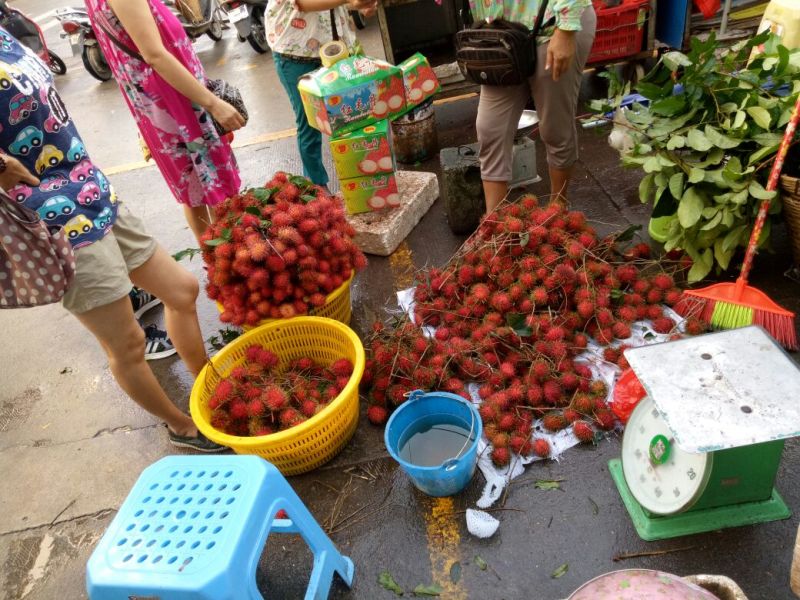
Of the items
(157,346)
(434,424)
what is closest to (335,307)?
(434,424)

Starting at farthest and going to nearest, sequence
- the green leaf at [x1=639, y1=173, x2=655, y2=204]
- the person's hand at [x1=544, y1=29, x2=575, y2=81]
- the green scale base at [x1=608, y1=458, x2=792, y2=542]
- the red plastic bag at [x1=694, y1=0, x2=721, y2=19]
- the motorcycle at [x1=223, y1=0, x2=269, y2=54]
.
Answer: the motorcycle at [x1=223, y1=0, x2=269, y2=54] → the red plastic bag at [x1=694, y1=0, x2=721, y2=19] → the green leaf at [x1=639, y1=173, x2=655, y2=204] → the person's hand at [x1=544, y1=29, x2=575, y2=81] → the green scale base at [x1=608, y1=458, x2=792, y2=542]

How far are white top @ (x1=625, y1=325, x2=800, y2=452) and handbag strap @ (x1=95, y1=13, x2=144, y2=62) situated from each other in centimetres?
197

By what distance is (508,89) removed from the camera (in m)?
2.28

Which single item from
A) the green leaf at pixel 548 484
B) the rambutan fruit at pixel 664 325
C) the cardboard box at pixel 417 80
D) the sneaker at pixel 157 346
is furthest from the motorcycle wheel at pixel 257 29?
the green leaf at pixel 548 484

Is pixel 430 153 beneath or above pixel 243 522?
beneath

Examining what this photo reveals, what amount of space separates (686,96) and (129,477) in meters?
Answer: 2.70

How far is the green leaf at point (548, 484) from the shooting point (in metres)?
1.74

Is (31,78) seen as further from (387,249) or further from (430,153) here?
(430,153)

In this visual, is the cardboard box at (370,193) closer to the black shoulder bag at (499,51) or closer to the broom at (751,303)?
the black shoulder bag at (499,51)

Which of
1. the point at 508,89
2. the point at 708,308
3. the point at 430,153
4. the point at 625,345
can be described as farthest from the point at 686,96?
the point at 430,153

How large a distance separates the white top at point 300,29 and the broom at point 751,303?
1904 mm

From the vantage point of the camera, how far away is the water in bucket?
1.79 metres

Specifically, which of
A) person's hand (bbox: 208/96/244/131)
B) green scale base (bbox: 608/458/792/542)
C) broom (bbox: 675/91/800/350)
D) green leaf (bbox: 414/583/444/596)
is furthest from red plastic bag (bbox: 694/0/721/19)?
green leaf (bbox: 414/583/444/596)

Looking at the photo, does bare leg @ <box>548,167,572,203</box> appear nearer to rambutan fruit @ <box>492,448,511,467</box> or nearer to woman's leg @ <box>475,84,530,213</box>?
woman's leg @ <box>475,84,530,213</box>
